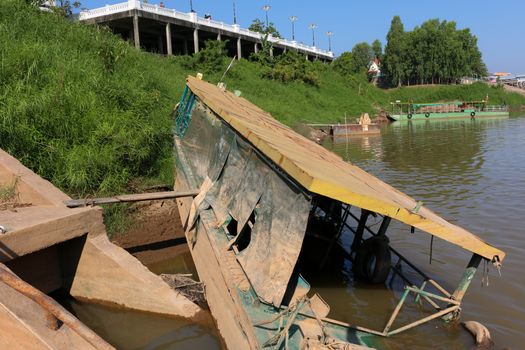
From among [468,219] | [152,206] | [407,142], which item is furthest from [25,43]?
[407,142]

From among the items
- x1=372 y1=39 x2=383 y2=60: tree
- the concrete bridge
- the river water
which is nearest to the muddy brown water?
the river water

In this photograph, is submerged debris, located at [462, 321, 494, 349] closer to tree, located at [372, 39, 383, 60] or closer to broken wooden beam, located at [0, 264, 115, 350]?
broken wooden beam, located at [0, 264, 115, 350]

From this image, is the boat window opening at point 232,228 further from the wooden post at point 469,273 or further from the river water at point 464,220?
the wooden post at point 469,273

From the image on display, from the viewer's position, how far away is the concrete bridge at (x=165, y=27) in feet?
88.0

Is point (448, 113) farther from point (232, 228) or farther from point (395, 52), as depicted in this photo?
point (232, 228)

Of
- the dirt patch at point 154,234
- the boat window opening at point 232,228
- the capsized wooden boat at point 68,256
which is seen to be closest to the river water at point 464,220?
the boat window opening at point 232,228

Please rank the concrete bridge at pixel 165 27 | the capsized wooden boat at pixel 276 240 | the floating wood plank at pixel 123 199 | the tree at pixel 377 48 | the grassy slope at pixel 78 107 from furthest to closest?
the tree at pixel 377 48, the concrete bridge at pixel 165 27, the grassy slope at pixel 78 107, the floating wood plank at pixel 123 199, the capsized wooden boat at pixel 276 240

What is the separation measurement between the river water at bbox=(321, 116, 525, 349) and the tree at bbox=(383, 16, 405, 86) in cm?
4873

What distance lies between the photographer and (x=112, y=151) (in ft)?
25.7

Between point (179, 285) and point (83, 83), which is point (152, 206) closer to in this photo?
point (179, 285)

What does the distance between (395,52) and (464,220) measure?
65.3m

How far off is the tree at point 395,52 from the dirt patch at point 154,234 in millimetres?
66327

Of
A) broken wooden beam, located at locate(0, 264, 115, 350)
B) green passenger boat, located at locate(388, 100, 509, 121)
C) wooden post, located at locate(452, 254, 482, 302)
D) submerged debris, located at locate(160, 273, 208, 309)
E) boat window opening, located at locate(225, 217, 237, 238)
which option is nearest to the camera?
broken wooden beam, located at locate(0, 264, 115, 350)

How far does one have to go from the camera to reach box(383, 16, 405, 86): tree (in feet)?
222
